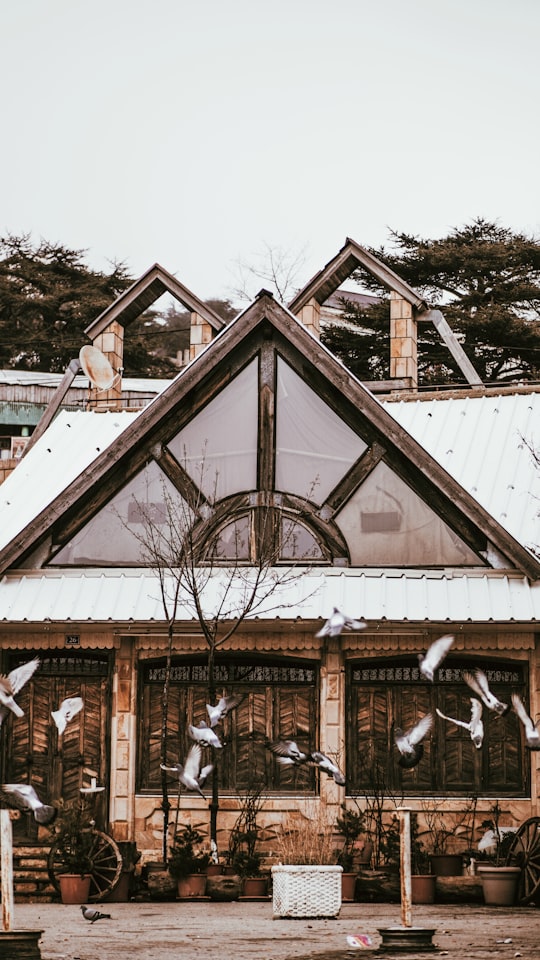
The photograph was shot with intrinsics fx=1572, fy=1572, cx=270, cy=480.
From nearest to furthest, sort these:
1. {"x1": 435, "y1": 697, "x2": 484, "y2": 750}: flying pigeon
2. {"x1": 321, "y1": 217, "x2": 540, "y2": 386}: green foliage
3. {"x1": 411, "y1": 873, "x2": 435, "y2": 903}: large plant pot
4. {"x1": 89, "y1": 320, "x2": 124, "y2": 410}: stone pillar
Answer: {"x1": 411, "y1": 873, "x2": 435, "y2": 903}: large plant pot → {"x1": 435, "y1": 697, "x2": 484, "y2": 750}: flying pigeon → {"x1": 89, "y1": 320, "x2": 124, "y2": 410}: stone pillar → {"x1": 321, "y1": 217, "x2": 540, "y2": 386}: green foliage

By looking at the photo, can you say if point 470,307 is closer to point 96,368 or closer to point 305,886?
point 96,368

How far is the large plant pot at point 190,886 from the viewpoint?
19.3 metres

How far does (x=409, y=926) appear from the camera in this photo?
43.8ft

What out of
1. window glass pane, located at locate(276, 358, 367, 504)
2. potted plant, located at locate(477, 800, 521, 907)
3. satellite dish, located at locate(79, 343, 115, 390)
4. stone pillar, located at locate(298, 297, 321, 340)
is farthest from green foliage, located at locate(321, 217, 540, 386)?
potted plant, located at locate(477, 800, 521, 907)

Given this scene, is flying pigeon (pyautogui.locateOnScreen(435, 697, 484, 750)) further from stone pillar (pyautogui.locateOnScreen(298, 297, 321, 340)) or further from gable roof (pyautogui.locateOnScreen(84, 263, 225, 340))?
stone pillar (pyautogui.locateOnScreen(298, 297, 321, 340))

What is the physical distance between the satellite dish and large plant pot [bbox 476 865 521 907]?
39.8 ft

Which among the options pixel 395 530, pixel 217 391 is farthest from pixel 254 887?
pixel 217 391

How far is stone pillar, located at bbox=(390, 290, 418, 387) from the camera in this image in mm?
28344

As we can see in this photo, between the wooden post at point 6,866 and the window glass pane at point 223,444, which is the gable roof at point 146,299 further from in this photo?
the wooden post at point 6,866

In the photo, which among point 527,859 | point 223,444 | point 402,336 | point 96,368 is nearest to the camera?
point 527,859

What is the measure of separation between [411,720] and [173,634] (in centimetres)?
339

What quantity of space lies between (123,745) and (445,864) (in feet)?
15.0

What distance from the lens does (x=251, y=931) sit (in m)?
15.7

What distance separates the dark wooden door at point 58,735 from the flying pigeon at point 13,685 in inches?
18.2
